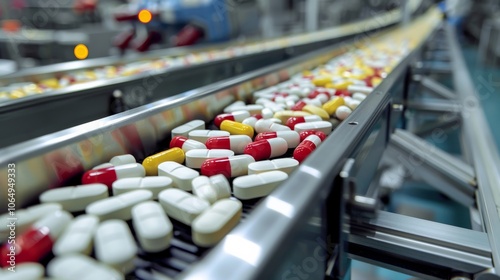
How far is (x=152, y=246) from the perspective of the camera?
1.87ft

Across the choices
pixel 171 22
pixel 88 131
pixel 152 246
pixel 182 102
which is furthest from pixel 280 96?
pixel 171 22

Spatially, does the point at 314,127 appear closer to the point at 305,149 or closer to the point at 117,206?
the point at 305,149

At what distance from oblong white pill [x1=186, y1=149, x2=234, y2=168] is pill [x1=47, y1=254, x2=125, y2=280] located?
37 centimetres

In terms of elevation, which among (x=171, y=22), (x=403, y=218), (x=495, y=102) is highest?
(x=171, y=22)

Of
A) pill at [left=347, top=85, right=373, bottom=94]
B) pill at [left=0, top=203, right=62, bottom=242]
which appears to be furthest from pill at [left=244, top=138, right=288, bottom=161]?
pill at [left=347, top=85, right=373, bottom=94]

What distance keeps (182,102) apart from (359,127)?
54 centimetres

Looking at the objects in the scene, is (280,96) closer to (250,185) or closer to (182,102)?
(182,102)

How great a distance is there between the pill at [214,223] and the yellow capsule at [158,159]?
0.26 metres

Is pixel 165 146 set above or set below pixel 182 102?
below

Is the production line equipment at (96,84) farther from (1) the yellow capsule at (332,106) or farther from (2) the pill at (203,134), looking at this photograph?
(1) the yellow capsule at (332,106)

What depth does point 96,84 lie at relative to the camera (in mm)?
1647

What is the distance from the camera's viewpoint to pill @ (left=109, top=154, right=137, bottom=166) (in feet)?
2.69

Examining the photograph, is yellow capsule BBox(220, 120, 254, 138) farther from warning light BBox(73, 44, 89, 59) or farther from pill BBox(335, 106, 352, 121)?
warning light BBox(73, 44, 89, 59)

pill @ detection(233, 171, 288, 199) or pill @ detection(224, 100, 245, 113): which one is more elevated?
pill @ detection(224, 100, 245, 113)
